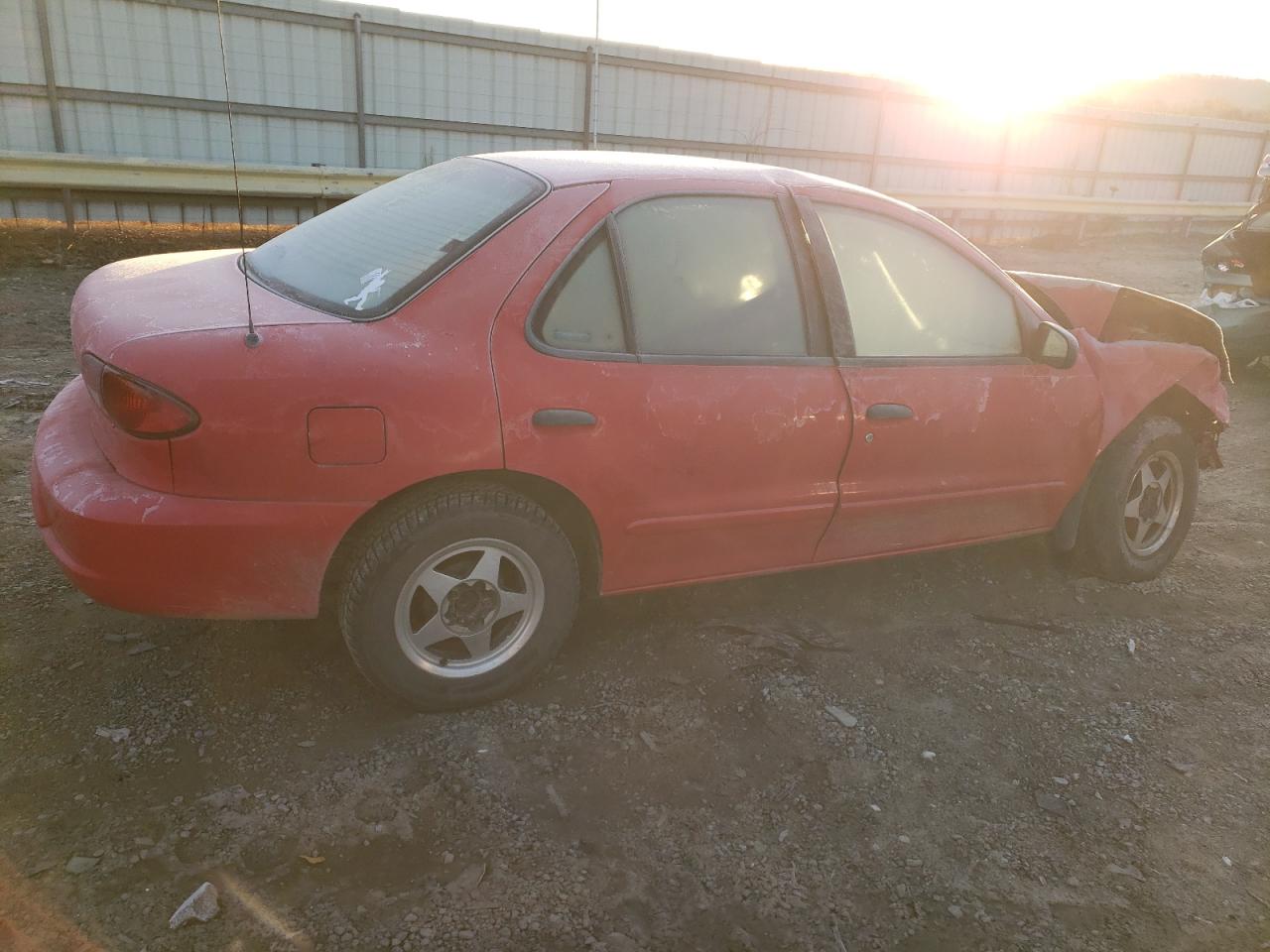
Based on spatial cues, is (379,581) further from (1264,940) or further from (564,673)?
(1264,940)

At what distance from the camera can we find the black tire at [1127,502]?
13.7 ft

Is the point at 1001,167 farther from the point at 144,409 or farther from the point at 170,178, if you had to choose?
the point at 144,409

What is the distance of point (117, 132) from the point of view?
34.4ft

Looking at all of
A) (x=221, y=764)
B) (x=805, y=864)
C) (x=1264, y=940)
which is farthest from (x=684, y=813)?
(x=1264, y=940)

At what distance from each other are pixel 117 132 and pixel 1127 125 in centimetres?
1785

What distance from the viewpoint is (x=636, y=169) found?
10.5ft

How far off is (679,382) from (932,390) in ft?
3.42

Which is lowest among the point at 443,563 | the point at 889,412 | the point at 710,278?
the point at 443,563

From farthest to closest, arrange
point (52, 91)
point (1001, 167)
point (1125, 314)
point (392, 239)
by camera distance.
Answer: point (1001, 167) → point (52, 91) → point (1125, 314) → point (392, 239)

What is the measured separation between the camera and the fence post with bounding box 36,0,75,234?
32.1ft

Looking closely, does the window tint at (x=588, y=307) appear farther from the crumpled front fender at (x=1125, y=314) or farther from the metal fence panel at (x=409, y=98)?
the metal fence panel at (x=409, y=98)

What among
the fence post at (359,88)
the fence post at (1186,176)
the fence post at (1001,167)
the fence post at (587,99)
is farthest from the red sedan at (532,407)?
the fence post at (1186,176)

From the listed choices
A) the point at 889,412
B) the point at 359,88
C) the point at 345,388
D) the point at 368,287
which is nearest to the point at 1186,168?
the point at 359,88

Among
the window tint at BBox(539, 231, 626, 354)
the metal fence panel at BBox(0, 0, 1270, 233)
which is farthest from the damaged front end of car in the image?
the metal fence panel at BBox(0, 0, 1270, 233)
